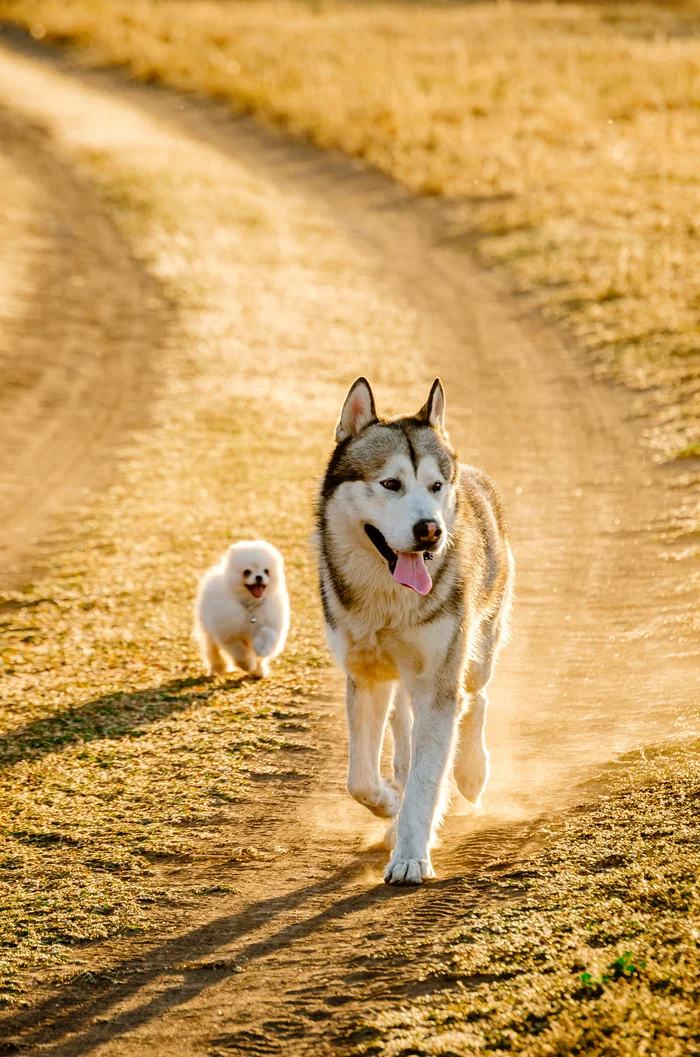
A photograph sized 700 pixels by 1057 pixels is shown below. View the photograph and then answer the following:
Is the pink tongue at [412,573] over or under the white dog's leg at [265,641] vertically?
over

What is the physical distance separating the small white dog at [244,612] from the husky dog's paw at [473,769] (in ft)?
8.10

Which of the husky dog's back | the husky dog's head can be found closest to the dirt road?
the husky dog's back

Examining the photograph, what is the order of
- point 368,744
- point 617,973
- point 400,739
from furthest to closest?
point 400,739, point 368,744, point 617,973

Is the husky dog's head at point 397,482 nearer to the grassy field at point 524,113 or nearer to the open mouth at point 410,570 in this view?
the open mouth at point 410,570

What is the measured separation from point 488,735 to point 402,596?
1.92m

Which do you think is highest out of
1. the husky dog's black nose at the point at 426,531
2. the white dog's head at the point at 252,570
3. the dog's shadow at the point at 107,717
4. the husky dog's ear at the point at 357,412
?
the husky dog's ear at the point at 357,412

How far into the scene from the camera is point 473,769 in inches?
250

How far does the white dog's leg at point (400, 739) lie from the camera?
20.5ft

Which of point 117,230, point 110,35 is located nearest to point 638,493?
point 117,230

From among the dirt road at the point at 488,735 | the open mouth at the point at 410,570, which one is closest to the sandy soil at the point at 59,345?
the dirt road at the point at 488,735

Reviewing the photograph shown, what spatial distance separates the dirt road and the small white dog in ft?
2.05

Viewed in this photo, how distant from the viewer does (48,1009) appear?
4.80 meters

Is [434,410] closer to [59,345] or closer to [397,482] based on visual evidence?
[397,482]

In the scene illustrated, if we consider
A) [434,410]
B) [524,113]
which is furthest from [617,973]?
[524,113]
